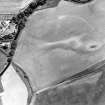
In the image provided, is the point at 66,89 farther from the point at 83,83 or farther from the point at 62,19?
the point at 62,19

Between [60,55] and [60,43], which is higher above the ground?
[60,43]

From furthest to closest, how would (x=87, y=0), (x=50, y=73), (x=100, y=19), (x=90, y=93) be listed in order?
(x=87, y=0) → (x=100, y=19) → (x=50, y=73) → (x=90, y=93)

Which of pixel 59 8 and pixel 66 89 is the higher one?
pixel 59 8

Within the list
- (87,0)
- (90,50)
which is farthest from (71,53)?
(87,0)

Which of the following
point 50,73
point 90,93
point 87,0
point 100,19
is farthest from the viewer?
point 87,0

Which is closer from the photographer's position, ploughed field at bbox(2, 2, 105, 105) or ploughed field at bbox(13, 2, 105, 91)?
ploughed field at bbox(2, 2, 105, 105)

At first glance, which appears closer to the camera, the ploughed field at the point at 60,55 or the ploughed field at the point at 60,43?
the ploughed field at the point at 60,55

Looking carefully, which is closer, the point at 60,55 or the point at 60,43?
the point at 60,55

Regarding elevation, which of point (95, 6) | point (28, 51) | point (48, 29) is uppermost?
point (95, 6)

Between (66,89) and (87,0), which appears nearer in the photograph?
(66,89)

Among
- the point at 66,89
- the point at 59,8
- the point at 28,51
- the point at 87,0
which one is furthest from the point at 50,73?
the point at 87,0
